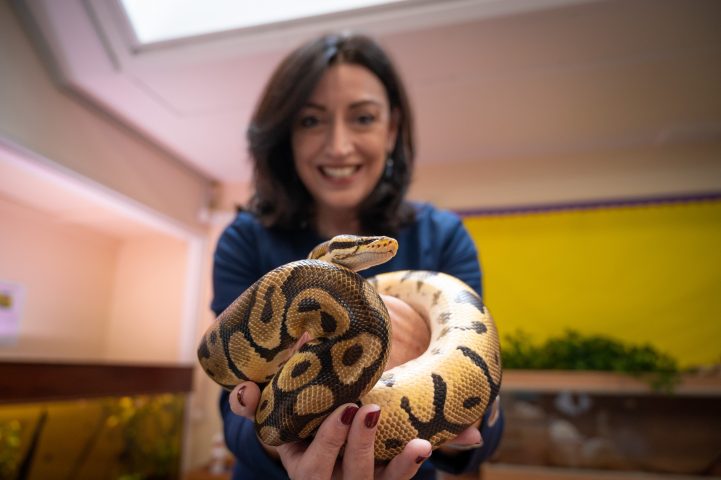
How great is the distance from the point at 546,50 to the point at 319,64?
2281 mm

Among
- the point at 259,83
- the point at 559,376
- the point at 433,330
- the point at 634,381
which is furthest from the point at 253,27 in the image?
the point at 634,381

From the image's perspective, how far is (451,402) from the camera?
94 centimetres

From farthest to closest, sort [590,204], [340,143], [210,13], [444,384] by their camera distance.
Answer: [590,204] → [210,13] → [340,143] → [444,384]

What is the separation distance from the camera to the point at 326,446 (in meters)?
0.79

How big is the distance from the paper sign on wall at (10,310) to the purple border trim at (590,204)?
3.78 metres

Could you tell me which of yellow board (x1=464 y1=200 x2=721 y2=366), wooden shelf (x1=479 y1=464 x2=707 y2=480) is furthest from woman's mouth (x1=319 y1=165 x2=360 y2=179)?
wooden shelf (x1=479 y1=464 x2=707 y2=480)

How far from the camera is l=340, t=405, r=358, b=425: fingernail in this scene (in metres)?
0.77

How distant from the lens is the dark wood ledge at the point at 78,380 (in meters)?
2.71

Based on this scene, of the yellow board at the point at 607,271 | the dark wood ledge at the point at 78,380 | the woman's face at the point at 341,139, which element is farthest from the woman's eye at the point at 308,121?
the yellow board at the point at 607,271

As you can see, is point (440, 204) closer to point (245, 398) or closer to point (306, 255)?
point (306, 255)

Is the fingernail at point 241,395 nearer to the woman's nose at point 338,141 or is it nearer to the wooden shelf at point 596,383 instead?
the woman's nose at point 338,141

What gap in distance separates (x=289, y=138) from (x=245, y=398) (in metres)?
0.86

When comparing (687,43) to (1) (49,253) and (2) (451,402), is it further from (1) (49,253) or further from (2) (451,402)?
(1) (49,253)

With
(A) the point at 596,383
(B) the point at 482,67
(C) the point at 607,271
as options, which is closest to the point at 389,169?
(B) the point at 482,67
